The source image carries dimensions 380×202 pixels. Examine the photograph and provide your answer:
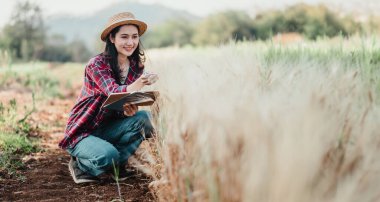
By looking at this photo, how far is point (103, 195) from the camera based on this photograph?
2.85 m

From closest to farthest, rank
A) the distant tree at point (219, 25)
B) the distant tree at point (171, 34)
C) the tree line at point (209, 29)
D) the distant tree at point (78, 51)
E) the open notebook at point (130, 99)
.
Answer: the open notebook at point (130, 99)
the tree line at point (209, 29)
the distant tree at point (219, 25)
the distant tree at point (78, 51)
the distant tree at point (171, 34)

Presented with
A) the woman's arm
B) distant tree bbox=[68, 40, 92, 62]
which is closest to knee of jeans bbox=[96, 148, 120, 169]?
the woman's arm

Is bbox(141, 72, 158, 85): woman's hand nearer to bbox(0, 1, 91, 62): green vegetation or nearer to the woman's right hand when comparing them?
the woman's right hand

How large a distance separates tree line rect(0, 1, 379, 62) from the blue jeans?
15134 mm

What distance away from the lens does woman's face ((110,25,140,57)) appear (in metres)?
3.21

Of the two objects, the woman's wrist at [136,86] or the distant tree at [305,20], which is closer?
the woman's wrist at [136,86]

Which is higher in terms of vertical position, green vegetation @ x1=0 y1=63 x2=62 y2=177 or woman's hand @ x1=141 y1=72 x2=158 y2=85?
woman's hand @ x1=141 y1=72 x2=158 y2=85

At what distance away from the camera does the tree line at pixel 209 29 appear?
88.1 feet

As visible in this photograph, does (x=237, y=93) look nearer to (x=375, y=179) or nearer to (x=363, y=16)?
(x=375, y=179)

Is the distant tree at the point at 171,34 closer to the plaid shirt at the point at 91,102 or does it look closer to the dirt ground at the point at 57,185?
the dirt ground at the point at 57,185

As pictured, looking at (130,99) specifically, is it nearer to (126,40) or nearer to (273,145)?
(126,40)

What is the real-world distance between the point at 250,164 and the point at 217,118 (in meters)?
0.22

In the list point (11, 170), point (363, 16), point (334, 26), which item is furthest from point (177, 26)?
point (11, 170)

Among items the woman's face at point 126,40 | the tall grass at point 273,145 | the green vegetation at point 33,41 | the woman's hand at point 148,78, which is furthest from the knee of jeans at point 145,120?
the green vegetation at point 33,41
